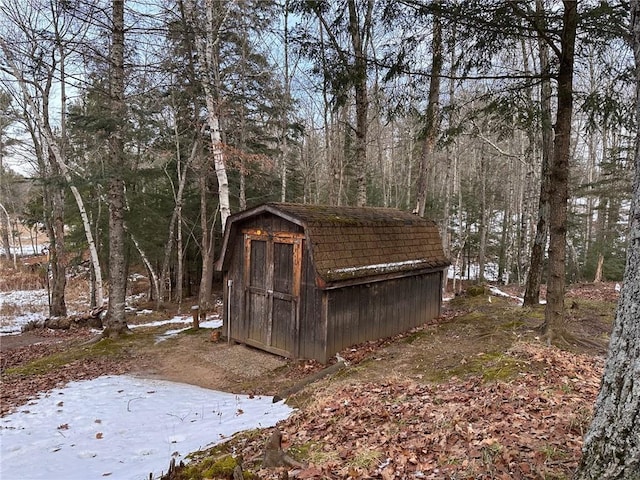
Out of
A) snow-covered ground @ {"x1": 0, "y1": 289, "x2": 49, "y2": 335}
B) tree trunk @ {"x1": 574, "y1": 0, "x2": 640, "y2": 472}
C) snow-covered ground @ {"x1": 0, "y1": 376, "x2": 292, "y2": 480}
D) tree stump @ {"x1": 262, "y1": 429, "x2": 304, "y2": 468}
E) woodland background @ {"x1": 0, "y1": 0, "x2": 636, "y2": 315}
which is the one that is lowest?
snow-covered ground @ {"x1": 0, "y1": 289, "x2": 49, "y2": 335}

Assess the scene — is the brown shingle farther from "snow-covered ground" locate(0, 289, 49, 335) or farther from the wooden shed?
"snow-covered ground" locate(0, 289, 49, 335)

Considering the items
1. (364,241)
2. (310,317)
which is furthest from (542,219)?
(310,317)

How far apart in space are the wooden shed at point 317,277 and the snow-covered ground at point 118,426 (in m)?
2.14

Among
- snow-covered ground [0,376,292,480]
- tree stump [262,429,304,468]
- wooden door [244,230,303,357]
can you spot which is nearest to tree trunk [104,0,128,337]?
snow-covered ground [0,376,292,480]

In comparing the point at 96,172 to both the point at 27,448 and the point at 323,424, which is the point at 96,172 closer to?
the point at 27,448

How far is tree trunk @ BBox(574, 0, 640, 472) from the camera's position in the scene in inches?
79.2

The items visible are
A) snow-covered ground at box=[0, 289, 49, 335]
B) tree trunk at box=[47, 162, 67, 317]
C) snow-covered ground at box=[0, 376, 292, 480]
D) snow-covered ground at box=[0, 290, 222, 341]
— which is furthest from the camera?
snow-covered ground at box=[0, 289, 49, 335]

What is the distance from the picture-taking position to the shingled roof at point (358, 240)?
779 centimetres

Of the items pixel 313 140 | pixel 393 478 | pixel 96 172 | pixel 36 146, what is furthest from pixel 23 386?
pixel 313 140

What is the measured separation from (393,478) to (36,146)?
62.8 feet

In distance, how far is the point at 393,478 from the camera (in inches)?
119

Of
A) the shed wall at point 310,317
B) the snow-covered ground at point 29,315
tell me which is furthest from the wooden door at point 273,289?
the snow-covered ground at point 29,315

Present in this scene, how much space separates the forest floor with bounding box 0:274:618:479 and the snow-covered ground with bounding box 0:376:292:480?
55cm

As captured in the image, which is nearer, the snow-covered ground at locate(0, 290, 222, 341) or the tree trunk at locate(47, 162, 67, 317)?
the snow-covered ground at locate(0, 290, 222, 341)
